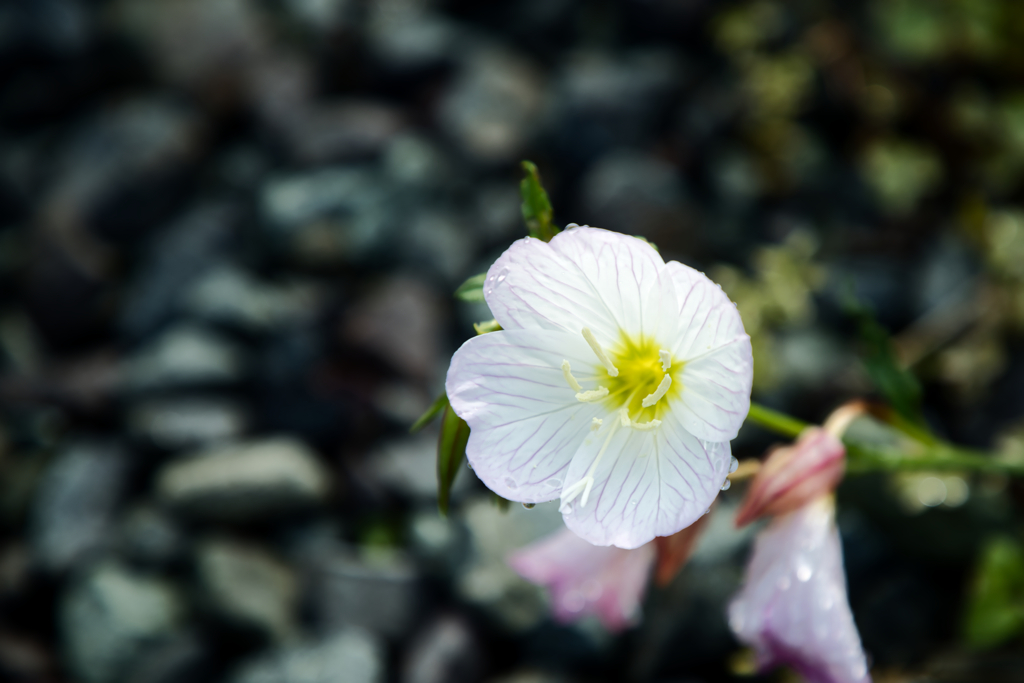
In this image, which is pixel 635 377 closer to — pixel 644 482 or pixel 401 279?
pixel 644 482

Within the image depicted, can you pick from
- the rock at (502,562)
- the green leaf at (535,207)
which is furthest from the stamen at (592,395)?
the rock at (502,562)

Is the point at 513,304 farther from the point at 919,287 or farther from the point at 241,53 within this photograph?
the point at 241,53

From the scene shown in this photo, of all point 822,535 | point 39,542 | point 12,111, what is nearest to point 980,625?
point 822,535

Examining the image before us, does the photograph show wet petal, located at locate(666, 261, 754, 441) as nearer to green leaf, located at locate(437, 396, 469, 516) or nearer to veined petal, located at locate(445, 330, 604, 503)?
veined petal, located at locate(445, 330, 604, 503)

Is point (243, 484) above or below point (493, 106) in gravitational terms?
below

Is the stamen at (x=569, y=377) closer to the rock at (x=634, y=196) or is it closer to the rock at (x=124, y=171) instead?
the rock at (x=634, y=196)

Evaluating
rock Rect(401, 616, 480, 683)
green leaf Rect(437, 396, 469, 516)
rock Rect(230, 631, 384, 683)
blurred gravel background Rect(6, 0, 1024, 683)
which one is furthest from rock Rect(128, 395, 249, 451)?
green leaf Rect(437, 396, 469, 516)

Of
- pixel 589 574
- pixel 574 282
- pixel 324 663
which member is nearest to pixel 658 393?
pixel 574 282
